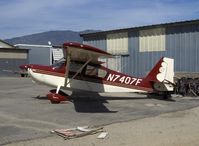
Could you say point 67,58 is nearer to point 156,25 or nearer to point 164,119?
point 164,119

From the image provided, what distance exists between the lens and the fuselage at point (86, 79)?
64.2 ft

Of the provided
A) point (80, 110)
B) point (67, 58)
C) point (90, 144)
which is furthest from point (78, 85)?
point (90, 144)

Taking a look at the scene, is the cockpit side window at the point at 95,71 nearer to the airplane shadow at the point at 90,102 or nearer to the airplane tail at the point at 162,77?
the airplane shadow at the point at 90,102

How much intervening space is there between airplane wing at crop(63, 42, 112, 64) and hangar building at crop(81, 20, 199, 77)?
787 cm

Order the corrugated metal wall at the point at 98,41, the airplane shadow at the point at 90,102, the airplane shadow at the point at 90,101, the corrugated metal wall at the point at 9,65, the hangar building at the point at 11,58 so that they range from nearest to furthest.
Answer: the airplane shadow at the point at 90,102
the airplane shadow at the point at 90,101
the corrugated metal wall at the point at 98,41
the corrugated metal wall at the point at 9,65
the hangar building at the point at 11,58

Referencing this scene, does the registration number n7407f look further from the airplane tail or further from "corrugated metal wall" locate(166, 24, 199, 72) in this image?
"corrugated metal wall" locate(166, 24, 199, 72)

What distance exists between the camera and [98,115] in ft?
47.8

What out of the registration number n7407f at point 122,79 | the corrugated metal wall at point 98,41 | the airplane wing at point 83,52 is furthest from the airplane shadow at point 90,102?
the corrugated metal wall at point 98,41

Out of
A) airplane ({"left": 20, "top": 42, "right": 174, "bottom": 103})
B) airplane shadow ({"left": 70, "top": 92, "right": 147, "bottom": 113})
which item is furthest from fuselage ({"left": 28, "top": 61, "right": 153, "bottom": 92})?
airplane shadow ({"left": 70, "top": 92, "right": 147, "bottom": 113})

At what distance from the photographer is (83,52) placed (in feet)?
57.0

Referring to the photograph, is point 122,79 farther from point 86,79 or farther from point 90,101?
point 90,101

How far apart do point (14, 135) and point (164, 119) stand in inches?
206

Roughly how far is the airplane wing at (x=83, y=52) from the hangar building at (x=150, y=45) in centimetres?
787

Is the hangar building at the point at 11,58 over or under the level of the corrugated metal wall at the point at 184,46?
under
